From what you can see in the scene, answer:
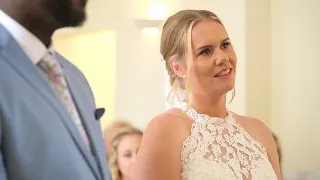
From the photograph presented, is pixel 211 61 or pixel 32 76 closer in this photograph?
pixel 32 76

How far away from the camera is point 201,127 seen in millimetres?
1624

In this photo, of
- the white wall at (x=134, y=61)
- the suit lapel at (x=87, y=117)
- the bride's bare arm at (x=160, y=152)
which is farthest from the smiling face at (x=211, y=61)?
the white wall at (x=134, y=61)

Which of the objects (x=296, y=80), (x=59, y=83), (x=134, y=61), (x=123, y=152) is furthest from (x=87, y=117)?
(x=134, y=61)

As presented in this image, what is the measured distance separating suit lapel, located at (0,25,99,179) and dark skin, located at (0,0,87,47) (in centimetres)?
4

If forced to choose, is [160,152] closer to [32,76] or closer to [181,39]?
[181,39]

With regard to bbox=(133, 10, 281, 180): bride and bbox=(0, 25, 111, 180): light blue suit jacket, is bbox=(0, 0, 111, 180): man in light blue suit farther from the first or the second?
bbox=(133, 10, 281, 180): bride

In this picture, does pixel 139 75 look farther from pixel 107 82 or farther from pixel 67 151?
pixel 67 151

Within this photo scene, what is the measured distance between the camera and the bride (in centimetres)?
152

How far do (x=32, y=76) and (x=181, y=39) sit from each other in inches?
30.4

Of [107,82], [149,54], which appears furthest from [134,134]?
[107,82]

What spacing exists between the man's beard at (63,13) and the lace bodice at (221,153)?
66cm

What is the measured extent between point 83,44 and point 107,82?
0.44 metres

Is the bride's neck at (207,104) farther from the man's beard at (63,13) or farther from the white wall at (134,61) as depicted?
the white wall at (134,61)

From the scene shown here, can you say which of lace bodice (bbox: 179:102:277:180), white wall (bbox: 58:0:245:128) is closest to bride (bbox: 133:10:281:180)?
lace bodice (bbox: 179:102:277:180)
